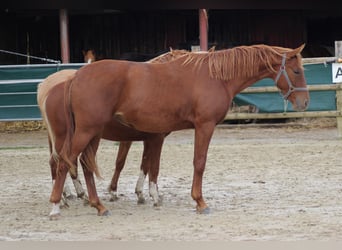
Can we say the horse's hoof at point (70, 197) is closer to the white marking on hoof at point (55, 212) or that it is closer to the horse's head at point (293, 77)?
the white marking on hoof at point (55, 212)

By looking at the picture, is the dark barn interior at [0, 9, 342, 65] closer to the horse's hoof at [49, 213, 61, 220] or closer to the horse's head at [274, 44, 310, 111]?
the horse's head at [274, 44, 310, 111]

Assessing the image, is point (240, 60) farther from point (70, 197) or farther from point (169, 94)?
point (70, 197)

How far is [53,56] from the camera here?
2262 cm

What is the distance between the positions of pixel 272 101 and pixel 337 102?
1.28 meters

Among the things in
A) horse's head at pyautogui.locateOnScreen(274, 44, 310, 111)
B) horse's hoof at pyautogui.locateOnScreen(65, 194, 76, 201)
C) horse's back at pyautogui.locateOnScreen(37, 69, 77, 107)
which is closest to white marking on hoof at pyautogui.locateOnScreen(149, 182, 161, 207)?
horse's hoof at pyautogui.locateOnScreen(65, 194, 76, 201)

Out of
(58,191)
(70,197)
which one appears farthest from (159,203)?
(58,191)

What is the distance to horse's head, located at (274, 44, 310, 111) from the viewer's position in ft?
27.2

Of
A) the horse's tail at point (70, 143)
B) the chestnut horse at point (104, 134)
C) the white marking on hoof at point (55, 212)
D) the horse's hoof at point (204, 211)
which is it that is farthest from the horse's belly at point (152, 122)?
the white marking on hoof at point (55, 212)

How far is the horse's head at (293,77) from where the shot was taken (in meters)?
Answer: 8.28

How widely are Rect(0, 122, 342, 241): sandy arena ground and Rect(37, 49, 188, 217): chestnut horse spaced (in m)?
0.25

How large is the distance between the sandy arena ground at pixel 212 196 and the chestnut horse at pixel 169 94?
0.47m

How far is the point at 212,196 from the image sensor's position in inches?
357

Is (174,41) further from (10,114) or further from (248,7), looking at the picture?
(10,114)

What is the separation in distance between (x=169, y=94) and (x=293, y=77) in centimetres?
139
